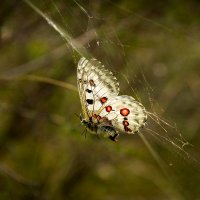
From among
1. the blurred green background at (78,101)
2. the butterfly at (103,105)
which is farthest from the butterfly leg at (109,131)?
the blurred green background at (78,101)

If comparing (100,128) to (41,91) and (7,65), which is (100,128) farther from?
(7,65)

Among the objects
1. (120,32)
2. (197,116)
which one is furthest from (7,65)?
(197,116)

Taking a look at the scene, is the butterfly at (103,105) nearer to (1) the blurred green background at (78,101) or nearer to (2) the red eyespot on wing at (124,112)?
(2) the red eyespot on wing at (124,112)

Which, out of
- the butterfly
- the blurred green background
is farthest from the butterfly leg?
the blurred green background

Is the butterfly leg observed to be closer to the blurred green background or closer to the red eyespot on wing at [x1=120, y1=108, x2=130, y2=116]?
the red eyespot on wing at [x1=120, y1=108, x2=130, y2=116]

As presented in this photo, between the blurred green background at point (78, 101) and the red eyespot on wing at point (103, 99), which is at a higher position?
the blurred green background at point (78, 101)

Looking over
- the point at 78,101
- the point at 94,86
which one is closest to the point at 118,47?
the point at 94,86
